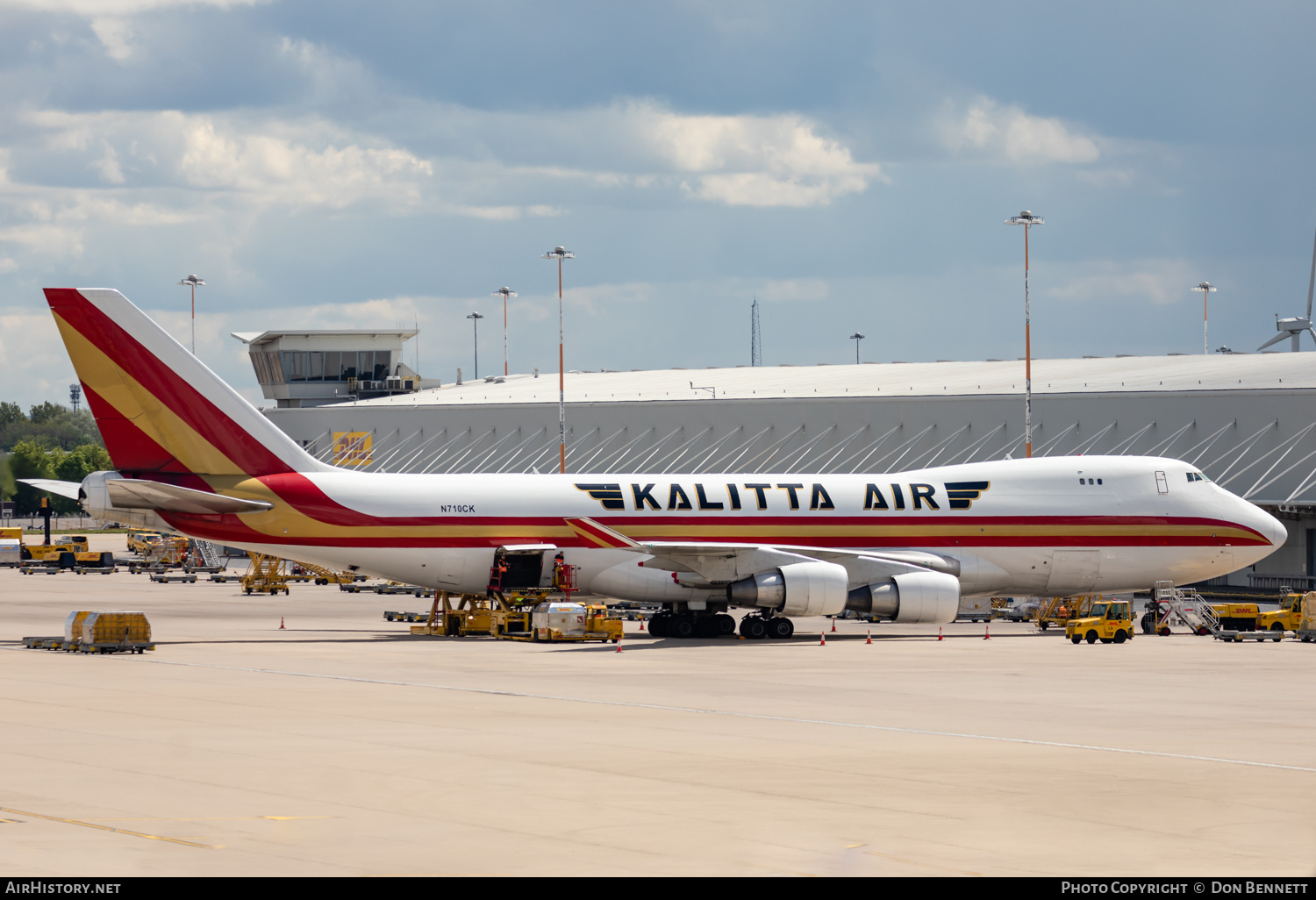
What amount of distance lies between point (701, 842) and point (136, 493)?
29.2 meters

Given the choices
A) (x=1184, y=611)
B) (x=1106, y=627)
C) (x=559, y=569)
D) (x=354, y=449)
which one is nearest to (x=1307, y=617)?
(x=1184, y=611)

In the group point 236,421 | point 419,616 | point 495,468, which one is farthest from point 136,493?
point 495,468

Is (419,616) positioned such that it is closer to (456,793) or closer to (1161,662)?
(1161,662)

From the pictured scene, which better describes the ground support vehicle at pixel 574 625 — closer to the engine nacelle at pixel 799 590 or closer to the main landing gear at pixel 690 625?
the main landing gear at pixel 690 625

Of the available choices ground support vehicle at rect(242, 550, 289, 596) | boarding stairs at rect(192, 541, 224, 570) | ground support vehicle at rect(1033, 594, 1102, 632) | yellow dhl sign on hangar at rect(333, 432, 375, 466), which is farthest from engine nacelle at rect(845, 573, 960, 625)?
yellow dhl sign on hangar at rect(333, 432, 375, 466)

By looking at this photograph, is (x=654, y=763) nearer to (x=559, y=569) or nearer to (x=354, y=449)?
(x=559, y=569)

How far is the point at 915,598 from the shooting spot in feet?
139

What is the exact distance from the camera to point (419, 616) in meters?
49.9

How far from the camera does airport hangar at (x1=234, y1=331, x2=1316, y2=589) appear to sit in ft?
207

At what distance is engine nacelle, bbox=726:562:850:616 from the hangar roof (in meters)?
30.8

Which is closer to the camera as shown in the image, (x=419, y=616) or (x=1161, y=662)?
(x=1161, y=662)

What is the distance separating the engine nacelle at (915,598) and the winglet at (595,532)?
6910 millimetres

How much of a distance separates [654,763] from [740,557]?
22743mm
